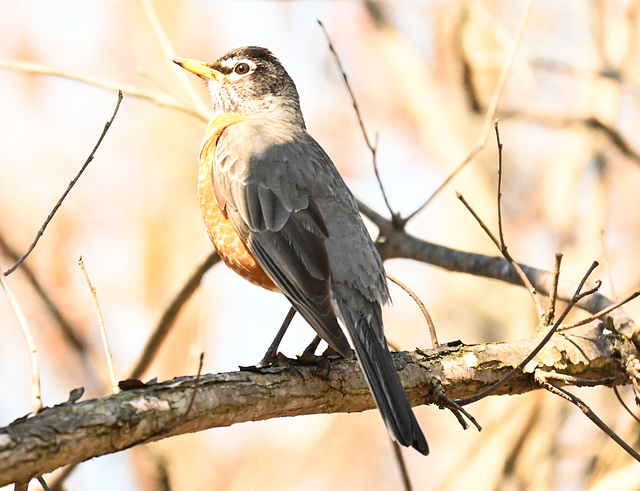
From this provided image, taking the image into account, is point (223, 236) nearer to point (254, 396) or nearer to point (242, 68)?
point (254, 396)

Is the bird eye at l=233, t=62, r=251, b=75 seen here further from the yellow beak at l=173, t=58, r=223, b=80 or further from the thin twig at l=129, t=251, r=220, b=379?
the thin twig at l=129, t=251, r=220, b=379

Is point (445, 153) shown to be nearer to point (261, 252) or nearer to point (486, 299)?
point (486, 299)

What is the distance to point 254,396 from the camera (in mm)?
3053

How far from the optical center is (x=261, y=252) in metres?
4.16

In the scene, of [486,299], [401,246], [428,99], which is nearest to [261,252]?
[401,246]

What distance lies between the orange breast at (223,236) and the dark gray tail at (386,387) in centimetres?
84

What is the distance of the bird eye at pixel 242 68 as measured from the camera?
6.11 metres

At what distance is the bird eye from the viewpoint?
6113mm

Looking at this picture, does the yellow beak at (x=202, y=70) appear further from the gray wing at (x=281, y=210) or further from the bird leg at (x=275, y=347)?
the bird leg at (x=275, y=347)

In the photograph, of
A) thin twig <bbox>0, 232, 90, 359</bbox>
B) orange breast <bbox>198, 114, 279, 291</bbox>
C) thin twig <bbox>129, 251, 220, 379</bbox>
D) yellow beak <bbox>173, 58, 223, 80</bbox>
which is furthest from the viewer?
yellow beak <bbox>173, 58, 223, 80</bbox>

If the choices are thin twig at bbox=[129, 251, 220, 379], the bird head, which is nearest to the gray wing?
thin twig at bbox=[129, 251, 220, 379]

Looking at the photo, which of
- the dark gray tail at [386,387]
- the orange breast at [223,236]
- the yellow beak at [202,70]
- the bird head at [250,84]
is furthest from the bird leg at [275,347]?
the yellow beak at [202,70]

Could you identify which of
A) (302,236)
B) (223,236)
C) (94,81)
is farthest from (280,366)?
(94,81)

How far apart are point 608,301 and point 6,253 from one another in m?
3.91
